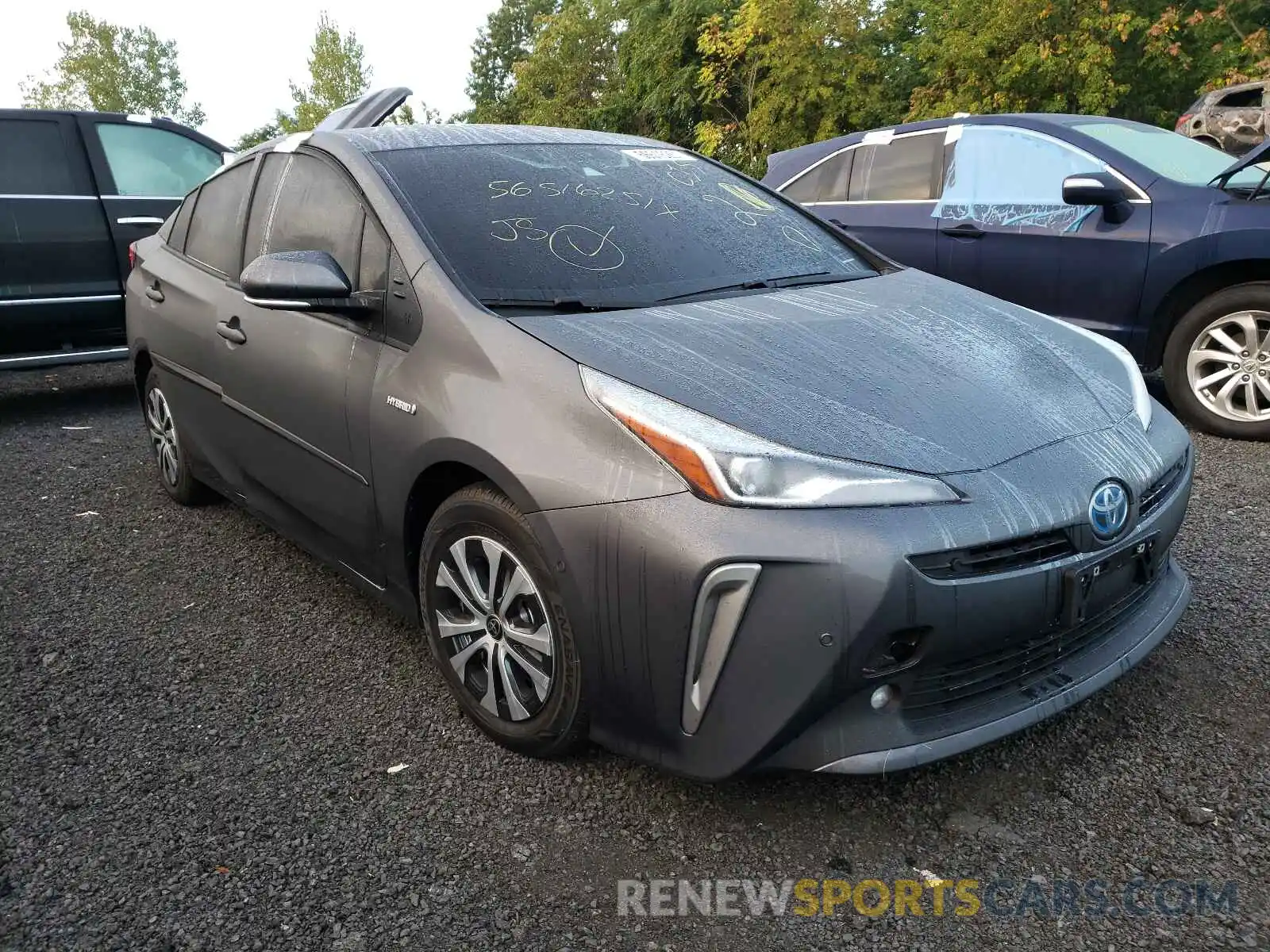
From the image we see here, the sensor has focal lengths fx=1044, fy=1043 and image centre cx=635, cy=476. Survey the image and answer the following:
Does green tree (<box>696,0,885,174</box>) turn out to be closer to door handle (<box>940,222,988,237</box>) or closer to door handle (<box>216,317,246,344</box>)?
door handle (<box>940,222,988,237</box>)

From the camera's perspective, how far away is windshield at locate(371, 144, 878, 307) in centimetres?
285

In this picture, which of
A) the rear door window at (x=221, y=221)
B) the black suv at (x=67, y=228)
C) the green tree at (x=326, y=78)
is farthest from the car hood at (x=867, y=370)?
the green tree at (x=326, y=78)

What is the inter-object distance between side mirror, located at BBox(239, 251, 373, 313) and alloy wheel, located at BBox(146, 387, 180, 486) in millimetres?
1724

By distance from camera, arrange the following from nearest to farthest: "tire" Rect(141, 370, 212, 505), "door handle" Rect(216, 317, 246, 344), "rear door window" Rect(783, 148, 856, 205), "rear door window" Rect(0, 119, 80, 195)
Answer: "door handle" Rect(216, 317, 246, 344) → "tire" Rect(141, 370, 212, 505) → "rear door window" Rect(0, 119, 80, 195) → "rear door window" Rect(783, 148, 856, 205)

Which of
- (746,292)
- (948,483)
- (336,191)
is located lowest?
(948,483)

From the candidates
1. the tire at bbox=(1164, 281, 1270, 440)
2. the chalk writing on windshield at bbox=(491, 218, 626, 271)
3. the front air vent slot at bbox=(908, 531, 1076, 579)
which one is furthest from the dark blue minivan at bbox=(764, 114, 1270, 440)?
the front air vent slot at bbox=(908, 531, 1076, 579)

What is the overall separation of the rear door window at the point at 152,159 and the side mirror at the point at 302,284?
14.4 feet

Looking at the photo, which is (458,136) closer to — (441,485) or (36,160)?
(441,485)

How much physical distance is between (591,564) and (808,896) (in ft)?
2.69

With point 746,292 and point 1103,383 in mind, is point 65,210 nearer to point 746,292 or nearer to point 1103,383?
point 746,292

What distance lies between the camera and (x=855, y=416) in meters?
2.30

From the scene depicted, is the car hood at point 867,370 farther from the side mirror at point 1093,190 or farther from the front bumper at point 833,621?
the side mirror at point 1093,190

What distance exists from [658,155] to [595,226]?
0.79 meters

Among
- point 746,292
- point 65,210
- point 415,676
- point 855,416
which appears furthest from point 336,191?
point 65,210
